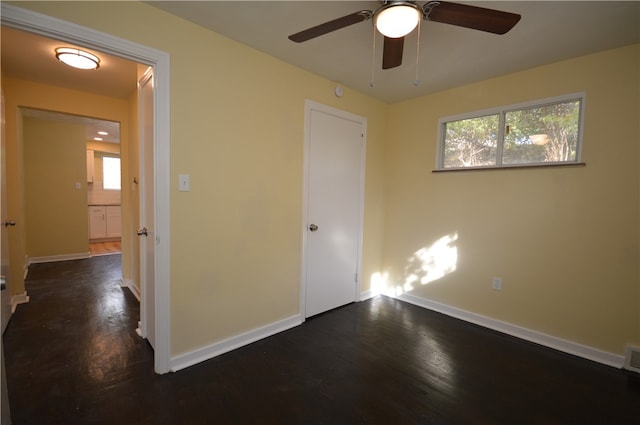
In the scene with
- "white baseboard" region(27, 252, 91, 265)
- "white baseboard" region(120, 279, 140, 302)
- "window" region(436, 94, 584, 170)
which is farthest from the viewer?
"white baseboard" region(27, 252, 91, 265)

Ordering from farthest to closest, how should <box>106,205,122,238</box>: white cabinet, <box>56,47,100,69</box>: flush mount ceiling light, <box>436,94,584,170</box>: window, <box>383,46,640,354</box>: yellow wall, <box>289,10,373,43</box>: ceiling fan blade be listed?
<box>106,205,122,238</box>: white cabinet
<box>436,94,584,170</box>: window
<box>56,47,100,69</box>: flush mount ceiling light
<box>383,46,640,354</box>: yellow wall
<box>289,10,373,43</box>: ceiling fan blade

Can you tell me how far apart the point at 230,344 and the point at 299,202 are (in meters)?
1.36

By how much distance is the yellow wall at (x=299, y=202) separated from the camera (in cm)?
204

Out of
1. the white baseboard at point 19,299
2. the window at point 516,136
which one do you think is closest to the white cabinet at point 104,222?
the white baseboard at point 19,299

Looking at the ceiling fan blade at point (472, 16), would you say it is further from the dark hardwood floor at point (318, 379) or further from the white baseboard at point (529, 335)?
the white baseboard at point (529, 335)

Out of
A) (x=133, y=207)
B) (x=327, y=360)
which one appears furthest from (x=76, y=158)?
(x=327, y=360)

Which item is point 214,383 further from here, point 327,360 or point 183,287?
point 327,360

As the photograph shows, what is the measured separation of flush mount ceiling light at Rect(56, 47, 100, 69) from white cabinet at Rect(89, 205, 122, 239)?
4.78 metres

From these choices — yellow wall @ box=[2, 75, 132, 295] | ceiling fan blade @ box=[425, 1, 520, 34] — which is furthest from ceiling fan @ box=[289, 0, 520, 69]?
yellow wall @ box=[2, 75, 132, 295]

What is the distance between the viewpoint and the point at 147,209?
2.33 m

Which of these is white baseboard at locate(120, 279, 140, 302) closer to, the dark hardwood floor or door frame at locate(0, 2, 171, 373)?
the dark hardwood floor

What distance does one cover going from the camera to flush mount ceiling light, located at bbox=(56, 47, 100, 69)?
7.54 ft

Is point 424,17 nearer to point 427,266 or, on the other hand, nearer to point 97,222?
point 427,266

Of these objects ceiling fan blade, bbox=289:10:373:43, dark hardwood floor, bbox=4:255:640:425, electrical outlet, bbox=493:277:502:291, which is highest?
ceiling fan blade, bbox=289:10:373:43
